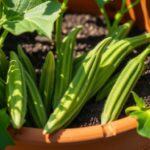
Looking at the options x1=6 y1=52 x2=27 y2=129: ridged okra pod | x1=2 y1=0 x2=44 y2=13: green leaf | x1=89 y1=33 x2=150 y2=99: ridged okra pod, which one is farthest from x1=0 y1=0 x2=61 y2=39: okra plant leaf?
x1=89 y1=33 x2=150 y2=99: ridged okra pod

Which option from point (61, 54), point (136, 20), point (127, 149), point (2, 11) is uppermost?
point (2, 11)

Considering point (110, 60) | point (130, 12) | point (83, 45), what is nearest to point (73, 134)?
point (110, 60)

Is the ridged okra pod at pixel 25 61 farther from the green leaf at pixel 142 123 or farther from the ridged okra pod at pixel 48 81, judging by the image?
the green leaf at pixel 142 123

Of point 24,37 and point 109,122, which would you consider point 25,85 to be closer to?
point 109,122

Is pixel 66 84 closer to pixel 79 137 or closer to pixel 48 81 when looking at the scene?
pixel 48 81

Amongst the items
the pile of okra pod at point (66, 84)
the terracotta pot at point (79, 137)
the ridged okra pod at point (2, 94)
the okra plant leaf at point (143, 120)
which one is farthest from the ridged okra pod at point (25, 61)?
the okra plant leaf at point (143, 120)

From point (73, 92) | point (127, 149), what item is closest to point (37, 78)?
point (73, 92)
